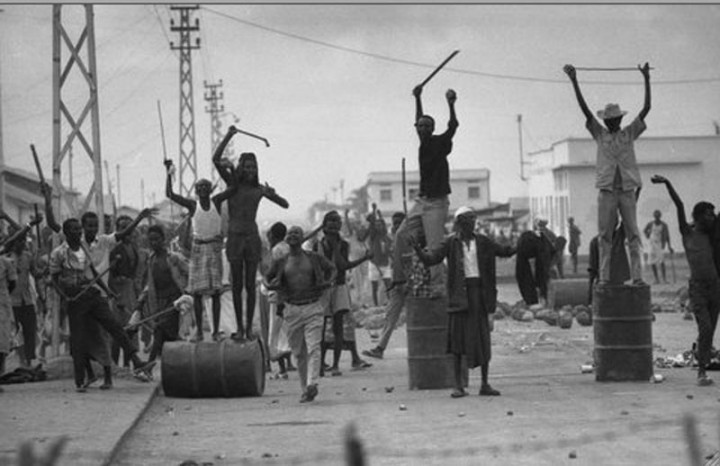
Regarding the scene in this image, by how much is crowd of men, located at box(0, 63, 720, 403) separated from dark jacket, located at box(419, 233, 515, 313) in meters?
0.01

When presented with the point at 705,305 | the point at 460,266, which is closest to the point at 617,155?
the point at 705,305

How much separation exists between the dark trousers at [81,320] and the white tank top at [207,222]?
1411 mm

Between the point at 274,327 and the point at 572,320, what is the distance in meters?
8.07

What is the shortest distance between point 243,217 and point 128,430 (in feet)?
13.3

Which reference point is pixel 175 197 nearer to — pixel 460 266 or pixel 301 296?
pixel 301 296

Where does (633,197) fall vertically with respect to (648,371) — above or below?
above

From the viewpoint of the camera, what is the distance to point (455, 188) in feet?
333

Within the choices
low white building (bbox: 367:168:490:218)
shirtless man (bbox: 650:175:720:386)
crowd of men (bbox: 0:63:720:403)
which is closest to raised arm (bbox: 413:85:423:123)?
crowd of men (bbox: 0:63:720:403)

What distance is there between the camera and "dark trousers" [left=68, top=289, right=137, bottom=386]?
1382 centimetres

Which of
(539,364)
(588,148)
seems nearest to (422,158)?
(539,364)

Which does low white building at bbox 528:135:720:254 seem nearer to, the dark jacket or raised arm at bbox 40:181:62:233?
raised arm at bbox 40:181:62:233

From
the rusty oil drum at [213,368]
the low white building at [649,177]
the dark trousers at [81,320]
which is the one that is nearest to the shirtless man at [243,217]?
the rusty oil drum at [213,368]

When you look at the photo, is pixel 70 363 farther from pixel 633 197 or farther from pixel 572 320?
pixel 572 320

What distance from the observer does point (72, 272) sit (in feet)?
45.2
